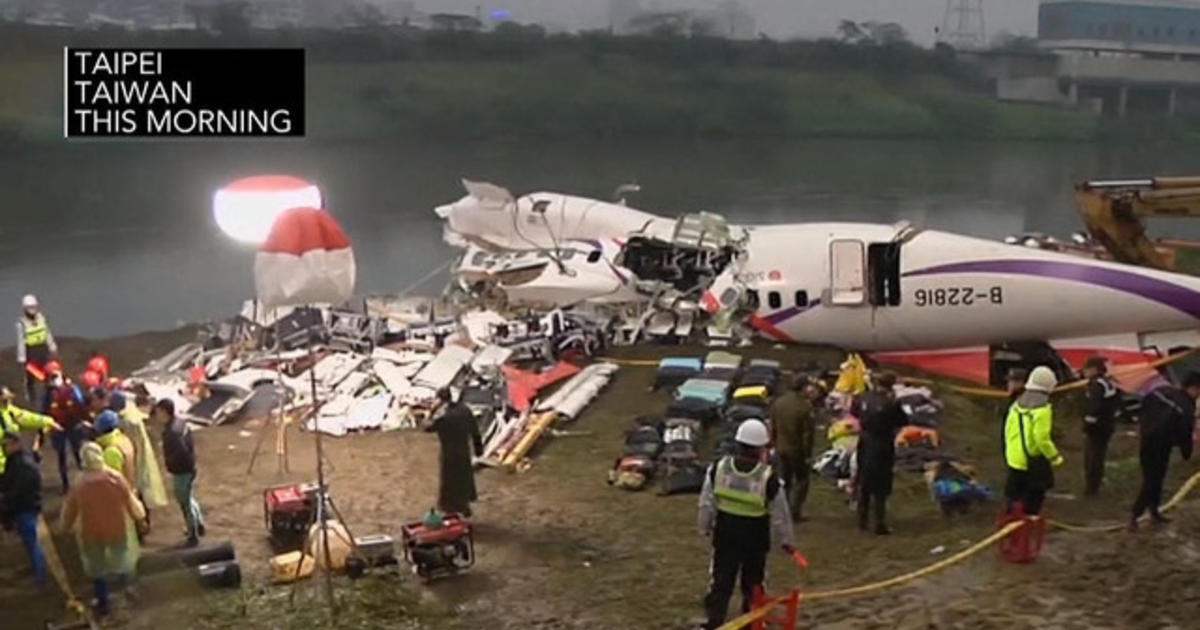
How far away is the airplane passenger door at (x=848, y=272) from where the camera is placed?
2228cm

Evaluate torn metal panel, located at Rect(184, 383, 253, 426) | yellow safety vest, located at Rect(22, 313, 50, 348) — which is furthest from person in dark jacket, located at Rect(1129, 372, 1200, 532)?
yellow safety vest, located at Rect(22, 313, 50, 348)

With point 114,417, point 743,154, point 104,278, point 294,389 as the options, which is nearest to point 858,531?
point 114,417

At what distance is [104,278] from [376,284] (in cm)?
1096

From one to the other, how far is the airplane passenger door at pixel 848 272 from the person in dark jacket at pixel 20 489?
14.6 metres

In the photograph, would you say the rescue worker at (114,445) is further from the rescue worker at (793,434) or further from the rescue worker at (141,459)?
the rescue worker at (793,434)

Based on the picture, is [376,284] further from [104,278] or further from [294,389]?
[294,389]

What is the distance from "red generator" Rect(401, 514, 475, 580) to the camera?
472 inches

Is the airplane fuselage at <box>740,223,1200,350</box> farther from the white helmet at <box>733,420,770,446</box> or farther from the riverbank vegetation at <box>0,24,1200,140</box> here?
the riverbank vegetation at <box>0,24,1200,140</box>

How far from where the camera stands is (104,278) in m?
46.1

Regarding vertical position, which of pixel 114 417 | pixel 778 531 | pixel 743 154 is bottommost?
pixel 778 531

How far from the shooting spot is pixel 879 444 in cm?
1234

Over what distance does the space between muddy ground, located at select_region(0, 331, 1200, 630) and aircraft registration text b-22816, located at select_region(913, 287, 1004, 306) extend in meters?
5.10

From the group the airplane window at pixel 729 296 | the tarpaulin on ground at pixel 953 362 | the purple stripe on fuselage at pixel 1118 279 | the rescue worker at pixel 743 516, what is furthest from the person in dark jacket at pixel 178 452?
the purple stripe on fuselage at pixel 1118 279

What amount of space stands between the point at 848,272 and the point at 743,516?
13682 millimetres
